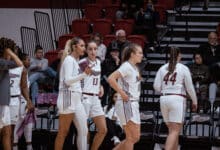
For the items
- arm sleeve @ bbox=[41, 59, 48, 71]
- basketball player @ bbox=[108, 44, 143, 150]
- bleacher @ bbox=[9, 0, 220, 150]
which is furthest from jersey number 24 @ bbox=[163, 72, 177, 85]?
arm sleeve @ bbox=[41, 59, 48, 71]

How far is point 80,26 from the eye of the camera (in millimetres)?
16844

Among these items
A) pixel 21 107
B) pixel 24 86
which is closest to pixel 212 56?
pixel 21 107

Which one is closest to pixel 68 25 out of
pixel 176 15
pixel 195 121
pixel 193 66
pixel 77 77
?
pixel 176 15

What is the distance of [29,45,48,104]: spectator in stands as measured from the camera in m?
13.5

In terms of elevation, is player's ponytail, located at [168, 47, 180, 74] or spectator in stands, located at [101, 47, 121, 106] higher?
player's ponytail, located at [168, 47, 180, 74]

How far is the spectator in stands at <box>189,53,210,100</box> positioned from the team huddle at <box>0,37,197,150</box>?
2.50 m

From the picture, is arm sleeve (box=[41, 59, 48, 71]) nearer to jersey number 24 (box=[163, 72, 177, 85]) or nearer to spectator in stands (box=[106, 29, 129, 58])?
Result: spectator in stands (box=[106, 29, 129, 58])

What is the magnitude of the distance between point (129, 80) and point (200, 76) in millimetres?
3657

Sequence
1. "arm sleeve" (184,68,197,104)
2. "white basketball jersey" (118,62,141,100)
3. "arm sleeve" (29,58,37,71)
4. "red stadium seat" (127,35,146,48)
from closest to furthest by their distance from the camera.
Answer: "white basketball jersey" (118,62,141,100), "arm sleeve" (184,68,197,104), "arm sleeve" (29,58,37,71), "red stadium seat" (127,35,146,48)

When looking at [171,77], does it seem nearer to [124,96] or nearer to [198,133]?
[124,96]

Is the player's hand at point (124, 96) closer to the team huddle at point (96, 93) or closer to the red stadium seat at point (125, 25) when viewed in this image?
the team huddle at point (96, 93)

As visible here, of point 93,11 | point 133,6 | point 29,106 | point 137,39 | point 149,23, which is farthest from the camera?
point 93,11

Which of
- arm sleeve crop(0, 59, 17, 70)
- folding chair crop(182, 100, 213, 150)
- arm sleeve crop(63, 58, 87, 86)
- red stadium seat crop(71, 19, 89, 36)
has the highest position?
red stadium seat crop(71, 19, 89, 36)

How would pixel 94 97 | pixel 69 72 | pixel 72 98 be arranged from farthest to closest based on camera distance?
pixel 94 97, pixel 72 98, pixel 69 72
